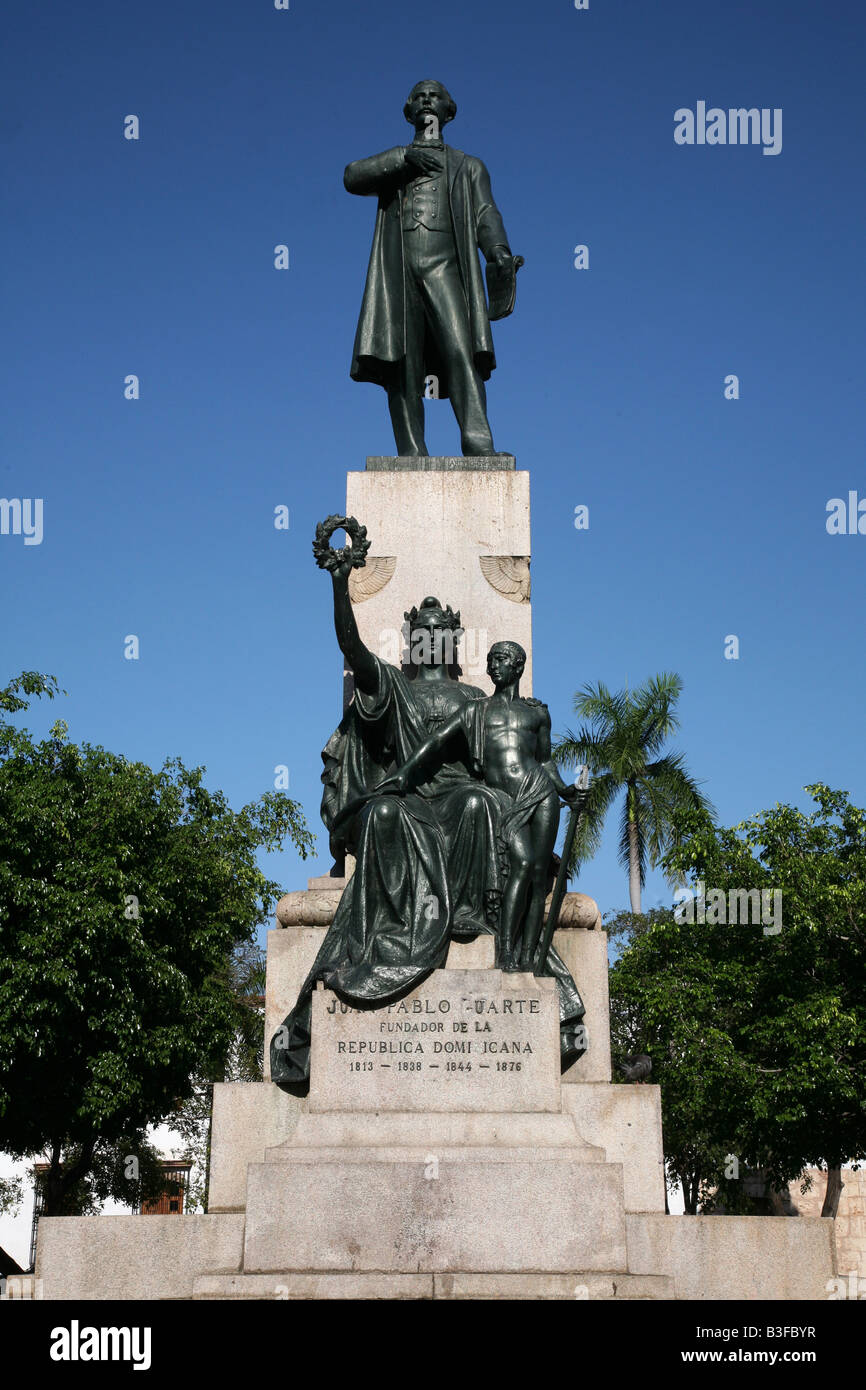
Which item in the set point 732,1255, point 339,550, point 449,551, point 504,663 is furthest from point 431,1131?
point 449,551

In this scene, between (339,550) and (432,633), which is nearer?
(339,550)

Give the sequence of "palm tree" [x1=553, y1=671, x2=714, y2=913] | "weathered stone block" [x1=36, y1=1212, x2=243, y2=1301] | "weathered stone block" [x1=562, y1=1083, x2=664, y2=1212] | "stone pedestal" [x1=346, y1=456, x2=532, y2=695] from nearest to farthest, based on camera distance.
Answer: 1. "weathered stone block" [x1=36, y1=1212, x2=243, y2=1301]
2. "weathered stone block" [x1=562, y1=1083, x2=664, y2=1212]
3. "stone pedestal" [x1=346, y1=456, x2=532, y2=695]
4. "palm tree" [x1=553, y1=671, x2=714, y2=913]

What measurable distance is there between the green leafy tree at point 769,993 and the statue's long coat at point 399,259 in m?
17.8

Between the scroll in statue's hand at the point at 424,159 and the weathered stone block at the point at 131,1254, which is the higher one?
the scroll in statue's hand at the point at 424,159

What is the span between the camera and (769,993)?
30.7 metres

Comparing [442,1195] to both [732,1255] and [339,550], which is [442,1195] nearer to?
[732,1255]

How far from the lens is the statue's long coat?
13820 mm

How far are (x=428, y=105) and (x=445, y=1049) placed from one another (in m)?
9.33

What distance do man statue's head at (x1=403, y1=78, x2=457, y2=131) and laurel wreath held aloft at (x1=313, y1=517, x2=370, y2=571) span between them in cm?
546

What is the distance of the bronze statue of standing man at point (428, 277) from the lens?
13750mm

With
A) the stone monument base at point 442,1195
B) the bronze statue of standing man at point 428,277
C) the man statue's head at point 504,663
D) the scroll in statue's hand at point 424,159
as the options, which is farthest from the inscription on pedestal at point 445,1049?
the scroll in statue's hand at point 424,159

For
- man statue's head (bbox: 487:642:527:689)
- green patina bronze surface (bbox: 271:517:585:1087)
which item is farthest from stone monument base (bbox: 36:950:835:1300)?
man statue's head (bbox: 487:642:527:689)

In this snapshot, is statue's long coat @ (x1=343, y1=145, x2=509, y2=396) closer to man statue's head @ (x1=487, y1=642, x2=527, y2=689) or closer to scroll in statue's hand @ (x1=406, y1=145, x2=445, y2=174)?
scroll in statue's hand @ (x1=406, y1=145, x2=445, y2=174)

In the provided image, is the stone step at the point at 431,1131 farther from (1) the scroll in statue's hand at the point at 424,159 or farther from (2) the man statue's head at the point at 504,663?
(1) the scroll in statue's hand at the point at 424,159
